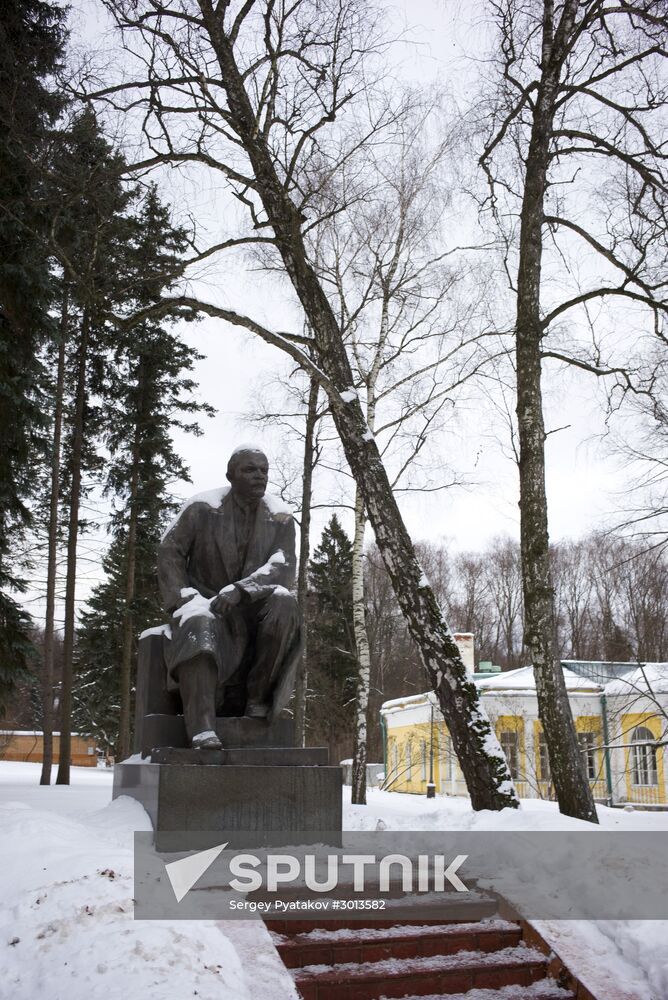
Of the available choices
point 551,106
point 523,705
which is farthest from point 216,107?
point 523,705

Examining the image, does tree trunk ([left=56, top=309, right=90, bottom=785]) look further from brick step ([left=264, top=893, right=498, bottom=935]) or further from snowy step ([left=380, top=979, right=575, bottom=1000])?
snowy step ([left=380, top=979, right=575, bottom=1000])

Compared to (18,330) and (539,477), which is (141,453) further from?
(539,477)

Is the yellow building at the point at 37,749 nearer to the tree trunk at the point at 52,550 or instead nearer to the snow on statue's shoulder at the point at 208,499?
the tree trunk at the point at 52,550

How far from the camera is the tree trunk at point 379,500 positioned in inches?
247

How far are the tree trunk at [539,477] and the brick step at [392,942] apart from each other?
3.24 meters

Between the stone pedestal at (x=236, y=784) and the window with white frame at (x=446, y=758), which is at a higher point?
Result: the stone pedestal at (x=236, y=784)

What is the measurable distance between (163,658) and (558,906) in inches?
106

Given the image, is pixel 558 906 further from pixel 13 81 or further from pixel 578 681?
pixel 578 681

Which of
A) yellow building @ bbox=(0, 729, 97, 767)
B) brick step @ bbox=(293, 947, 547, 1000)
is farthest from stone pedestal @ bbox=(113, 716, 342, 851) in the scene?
yellow building @ bbox=(0, 729, 97, 767)

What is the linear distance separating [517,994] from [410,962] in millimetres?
430

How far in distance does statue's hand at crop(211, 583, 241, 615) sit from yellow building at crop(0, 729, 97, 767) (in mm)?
26938

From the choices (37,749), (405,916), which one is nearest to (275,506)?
(405,916)

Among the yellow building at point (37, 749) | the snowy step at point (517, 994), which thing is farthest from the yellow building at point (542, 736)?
the snowy step at point (517, 994)

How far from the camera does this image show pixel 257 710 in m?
4.98
